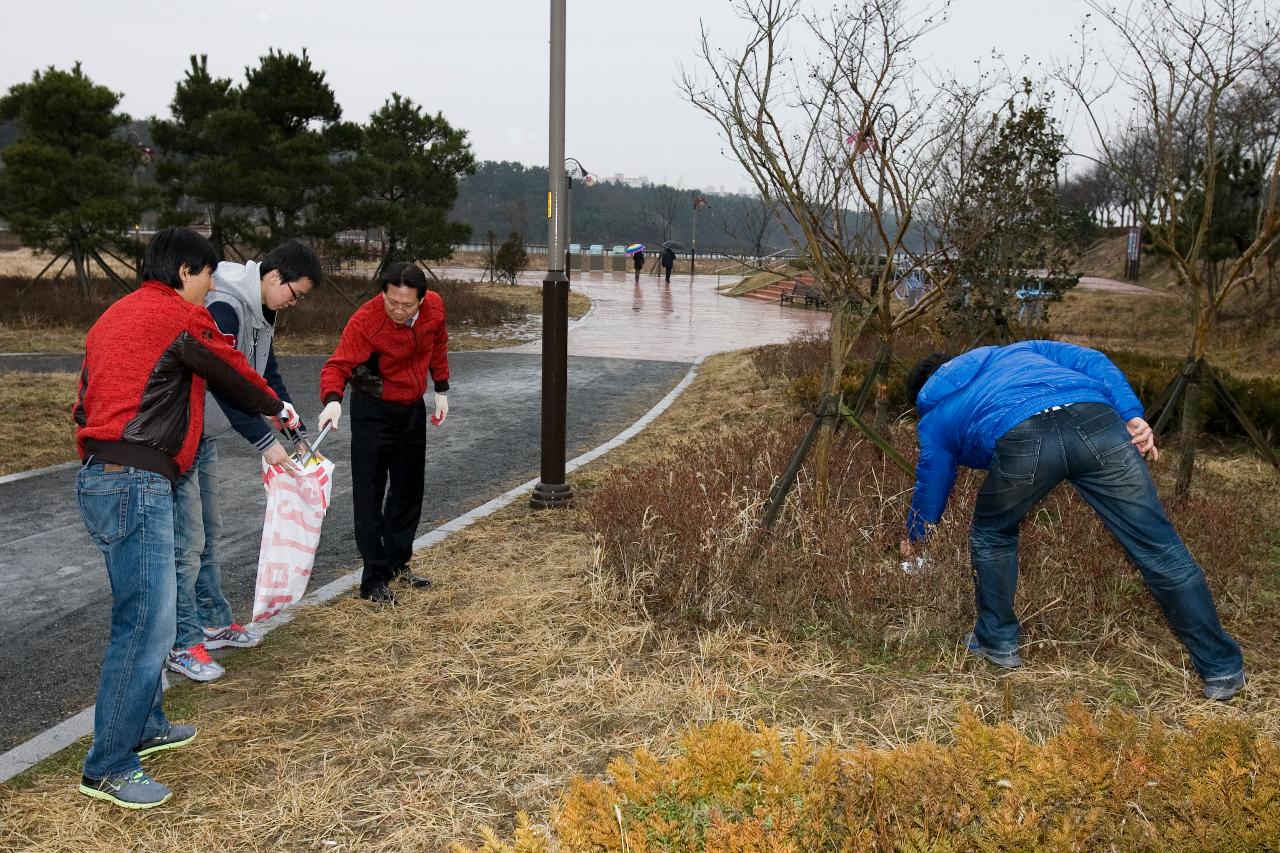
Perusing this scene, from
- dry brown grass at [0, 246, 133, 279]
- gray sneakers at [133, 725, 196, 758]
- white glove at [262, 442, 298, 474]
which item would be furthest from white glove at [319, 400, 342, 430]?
dry brown grass at [0, 246, 133, 279]

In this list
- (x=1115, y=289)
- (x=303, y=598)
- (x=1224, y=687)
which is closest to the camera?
(x=1224, y=687)

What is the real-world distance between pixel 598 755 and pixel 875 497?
2.83 metres

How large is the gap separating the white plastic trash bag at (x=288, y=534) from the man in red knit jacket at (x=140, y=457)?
0.94 m

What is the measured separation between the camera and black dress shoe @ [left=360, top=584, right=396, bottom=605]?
5215mm

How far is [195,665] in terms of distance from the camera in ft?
14.3

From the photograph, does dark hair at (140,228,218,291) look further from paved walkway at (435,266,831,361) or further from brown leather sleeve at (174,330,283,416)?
paved walkway at (435,266,831,361)

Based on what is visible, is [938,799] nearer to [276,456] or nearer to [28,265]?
[276,456]

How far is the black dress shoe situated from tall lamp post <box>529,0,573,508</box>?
6.63ft

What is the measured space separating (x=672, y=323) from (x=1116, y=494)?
21606 mm

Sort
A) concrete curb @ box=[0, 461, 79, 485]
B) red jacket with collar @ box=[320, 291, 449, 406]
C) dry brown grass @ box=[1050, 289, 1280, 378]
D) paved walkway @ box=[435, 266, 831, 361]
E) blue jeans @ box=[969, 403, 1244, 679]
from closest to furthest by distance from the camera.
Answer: blue jeans @ box=[969, 403, 1244, 679], red jacket with collar @ box=[320, 291, 449, 406], concrete curb @ box=[0, 461, 79, 485], dry brown grass @ box=[1050, 289, 1280, 378], paved walkway @ box=[435, 266, 831, 361]

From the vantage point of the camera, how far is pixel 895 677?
4273 millimetres

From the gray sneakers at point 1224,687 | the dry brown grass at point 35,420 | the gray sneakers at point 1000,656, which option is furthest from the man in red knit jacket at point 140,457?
the dry brown grass at point 35,420

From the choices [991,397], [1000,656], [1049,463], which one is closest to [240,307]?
[991,397]

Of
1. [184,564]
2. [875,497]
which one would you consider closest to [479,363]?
[875,497]
